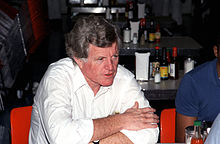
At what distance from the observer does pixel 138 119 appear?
1838 mm

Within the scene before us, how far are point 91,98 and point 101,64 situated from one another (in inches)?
10.0

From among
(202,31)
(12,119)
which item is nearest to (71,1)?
(202,31)

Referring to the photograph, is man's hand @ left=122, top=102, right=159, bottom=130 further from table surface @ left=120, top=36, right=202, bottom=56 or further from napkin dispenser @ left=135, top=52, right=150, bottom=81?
table surface @ left=120, top=36, right=202, bottom=56

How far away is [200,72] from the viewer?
2137mm

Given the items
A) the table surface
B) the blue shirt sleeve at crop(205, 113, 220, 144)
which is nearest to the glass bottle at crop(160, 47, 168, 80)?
the table surface

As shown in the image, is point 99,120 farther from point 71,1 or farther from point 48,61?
point 71,1

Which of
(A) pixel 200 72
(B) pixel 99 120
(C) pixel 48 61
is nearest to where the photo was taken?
(B) pixel 99 120

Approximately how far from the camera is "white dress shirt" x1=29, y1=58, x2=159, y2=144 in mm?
1687

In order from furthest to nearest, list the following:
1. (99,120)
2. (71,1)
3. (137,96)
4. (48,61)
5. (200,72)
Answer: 1. (71,1)
2. (48,61)
3. (200,72)
4. (137,96)
5. (99,120)

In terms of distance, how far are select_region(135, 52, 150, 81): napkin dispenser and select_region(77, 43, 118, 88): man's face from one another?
1.38 meters

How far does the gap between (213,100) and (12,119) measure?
1198 millimetres

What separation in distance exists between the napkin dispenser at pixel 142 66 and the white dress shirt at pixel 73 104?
1138 mm

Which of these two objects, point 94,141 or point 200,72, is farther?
point 200,72

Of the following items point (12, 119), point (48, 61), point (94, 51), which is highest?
point (94, 51)
